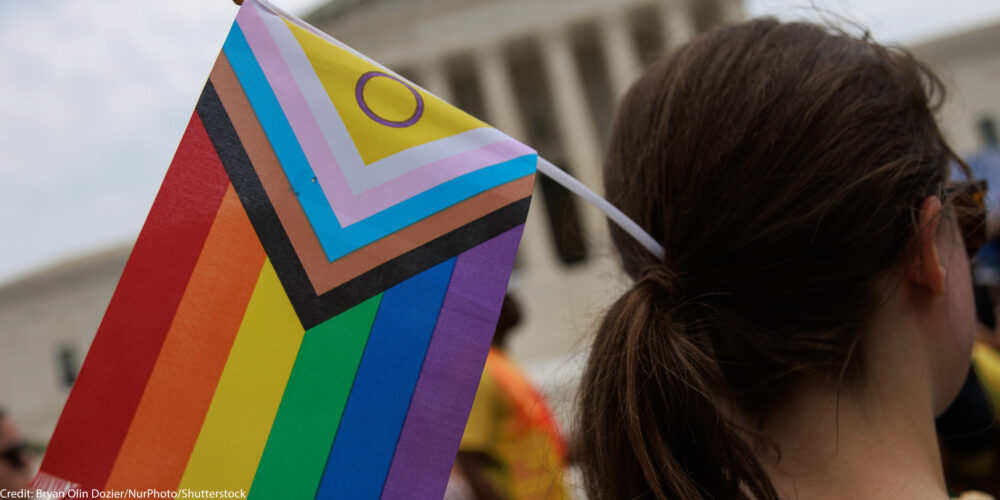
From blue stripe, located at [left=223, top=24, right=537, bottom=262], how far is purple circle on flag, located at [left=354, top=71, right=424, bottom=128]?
9 cm

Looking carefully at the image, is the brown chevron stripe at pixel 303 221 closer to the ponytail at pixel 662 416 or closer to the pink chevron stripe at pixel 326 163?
the pink chevron stripe at pixel 326 163

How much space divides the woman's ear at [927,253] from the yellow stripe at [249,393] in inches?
30.6

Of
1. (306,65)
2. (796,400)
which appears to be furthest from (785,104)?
(306,65)

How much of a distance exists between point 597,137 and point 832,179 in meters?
26.4

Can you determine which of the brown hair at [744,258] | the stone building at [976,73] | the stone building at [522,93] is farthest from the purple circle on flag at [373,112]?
the stone building at [976,73]

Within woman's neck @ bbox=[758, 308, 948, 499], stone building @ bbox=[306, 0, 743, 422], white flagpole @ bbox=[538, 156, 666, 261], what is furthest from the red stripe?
stone building @ bbox=[306, 0, 743, 422]

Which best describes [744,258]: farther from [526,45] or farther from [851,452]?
[526,45]

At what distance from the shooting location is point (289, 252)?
0.78m

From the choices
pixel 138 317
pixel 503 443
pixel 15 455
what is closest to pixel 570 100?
pixel 15 455

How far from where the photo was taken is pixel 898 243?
96cm

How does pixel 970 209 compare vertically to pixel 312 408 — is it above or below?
below

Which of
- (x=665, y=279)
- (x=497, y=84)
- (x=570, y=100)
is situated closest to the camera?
(x=665, y=279)

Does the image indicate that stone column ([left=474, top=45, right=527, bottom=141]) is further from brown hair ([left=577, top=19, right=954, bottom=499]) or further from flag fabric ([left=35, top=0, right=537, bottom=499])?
flag fabric ([left=35, top=0, right=537, bottom=499])

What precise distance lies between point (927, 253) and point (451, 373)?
645mm
